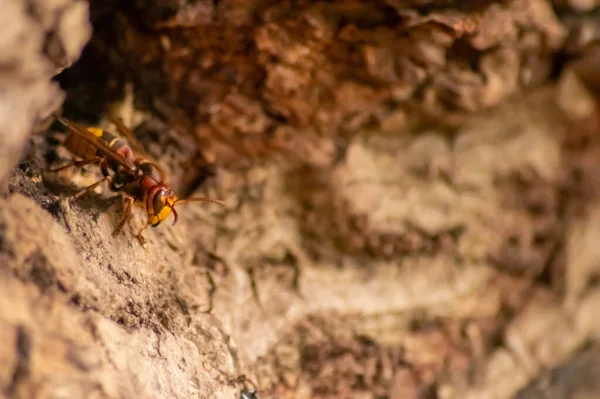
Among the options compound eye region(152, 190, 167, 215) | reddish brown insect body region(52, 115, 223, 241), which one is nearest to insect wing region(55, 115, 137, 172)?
reddish brown insect body region(52, 115, 223, 241)

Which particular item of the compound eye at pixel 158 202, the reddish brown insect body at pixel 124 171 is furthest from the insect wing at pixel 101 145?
the compound eye at pixel 158 202

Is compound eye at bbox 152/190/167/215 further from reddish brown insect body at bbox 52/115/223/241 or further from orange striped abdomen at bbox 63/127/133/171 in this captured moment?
orange striped abdomen at bbox 63/127/133/171

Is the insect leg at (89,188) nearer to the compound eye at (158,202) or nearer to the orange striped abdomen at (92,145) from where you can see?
the orange striped abdomen at (92,145)

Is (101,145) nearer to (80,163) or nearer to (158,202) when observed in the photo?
(80,163)

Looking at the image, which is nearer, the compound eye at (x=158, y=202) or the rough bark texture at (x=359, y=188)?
the compound eye at (x=158, y=202)

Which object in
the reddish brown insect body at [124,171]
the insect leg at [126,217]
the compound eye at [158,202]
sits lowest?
the insect leg at [126,217]
